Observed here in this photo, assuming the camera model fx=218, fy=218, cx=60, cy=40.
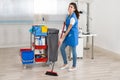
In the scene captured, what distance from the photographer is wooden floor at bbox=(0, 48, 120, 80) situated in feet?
13.5

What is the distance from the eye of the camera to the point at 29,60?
4539mm

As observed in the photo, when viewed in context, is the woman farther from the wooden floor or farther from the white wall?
the white wall

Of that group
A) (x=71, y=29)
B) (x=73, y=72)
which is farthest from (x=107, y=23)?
(x=73, y=72)

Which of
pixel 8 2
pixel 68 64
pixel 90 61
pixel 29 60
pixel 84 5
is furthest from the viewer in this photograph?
pixel 84 5

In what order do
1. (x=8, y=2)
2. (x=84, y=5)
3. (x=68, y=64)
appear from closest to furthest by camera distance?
1. (x=68, y=64)
2. (x=8, y=2)
3. (x=84, y=5)

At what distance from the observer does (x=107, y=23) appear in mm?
6012

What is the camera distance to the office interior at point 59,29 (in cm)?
→ 480

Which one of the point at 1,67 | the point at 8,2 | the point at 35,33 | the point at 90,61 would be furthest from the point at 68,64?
the point at 8,2

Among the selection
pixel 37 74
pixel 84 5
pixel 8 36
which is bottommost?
pixel 37 74

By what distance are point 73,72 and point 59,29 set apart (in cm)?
218

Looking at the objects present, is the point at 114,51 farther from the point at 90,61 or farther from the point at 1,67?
the point at 1,67

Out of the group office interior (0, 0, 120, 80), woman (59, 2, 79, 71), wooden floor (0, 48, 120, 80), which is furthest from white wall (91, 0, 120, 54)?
woman (59, 2, 79, 71)

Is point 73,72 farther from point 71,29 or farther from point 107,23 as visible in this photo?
point 107,23

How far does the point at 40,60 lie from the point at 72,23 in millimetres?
1079
